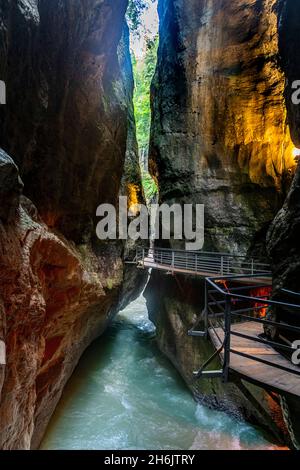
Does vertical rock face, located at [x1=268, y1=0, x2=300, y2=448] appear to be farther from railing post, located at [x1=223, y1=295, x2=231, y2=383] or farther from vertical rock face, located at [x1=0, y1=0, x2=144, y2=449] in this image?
vertical rock face, located at [x1=0, y1=0, x2=144, y2=449]

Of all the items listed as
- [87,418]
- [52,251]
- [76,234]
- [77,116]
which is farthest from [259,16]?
[87,418]

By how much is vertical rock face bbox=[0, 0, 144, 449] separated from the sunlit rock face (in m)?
4.20

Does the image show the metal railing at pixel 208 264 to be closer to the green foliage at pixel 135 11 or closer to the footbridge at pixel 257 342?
the footbridge at pixel 257 342

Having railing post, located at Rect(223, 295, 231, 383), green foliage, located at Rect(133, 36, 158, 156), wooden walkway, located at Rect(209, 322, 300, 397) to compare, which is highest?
green foliage, located at Rect(133, 36, 158, 156)

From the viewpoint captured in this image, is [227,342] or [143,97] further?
[143,97]

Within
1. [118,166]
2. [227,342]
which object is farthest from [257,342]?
[118,166]

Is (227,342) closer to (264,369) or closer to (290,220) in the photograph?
(264,369)

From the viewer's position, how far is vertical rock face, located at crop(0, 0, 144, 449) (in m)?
4.46

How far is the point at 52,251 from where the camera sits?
6418 millimetres

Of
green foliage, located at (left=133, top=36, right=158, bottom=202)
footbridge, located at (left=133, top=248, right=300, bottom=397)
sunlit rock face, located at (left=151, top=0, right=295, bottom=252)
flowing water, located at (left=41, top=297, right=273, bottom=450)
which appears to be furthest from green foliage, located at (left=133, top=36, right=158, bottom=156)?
footbridge, located at (left=133, top=248, right=300, bottom=397)

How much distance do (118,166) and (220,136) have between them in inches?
222

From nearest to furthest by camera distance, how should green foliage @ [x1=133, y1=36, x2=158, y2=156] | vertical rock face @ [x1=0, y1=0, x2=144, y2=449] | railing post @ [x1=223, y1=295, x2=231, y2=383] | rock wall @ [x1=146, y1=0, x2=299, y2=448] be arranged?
1. railing post @ [x1=223, y1=295, x2=231, y2=383]
2. vertical rock face @ [x1=0, y1=0, x2=144, y2=449]
3. rock wall @ [x1=146, y1=0, x2=299, y2=448]
4. green foliage @ [x1=133, y1=36, x2=158, y2=156]

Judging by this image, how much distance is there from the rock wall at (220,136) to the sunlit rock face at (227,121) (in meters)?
0.04

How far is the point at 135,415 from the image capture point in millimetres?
9508
